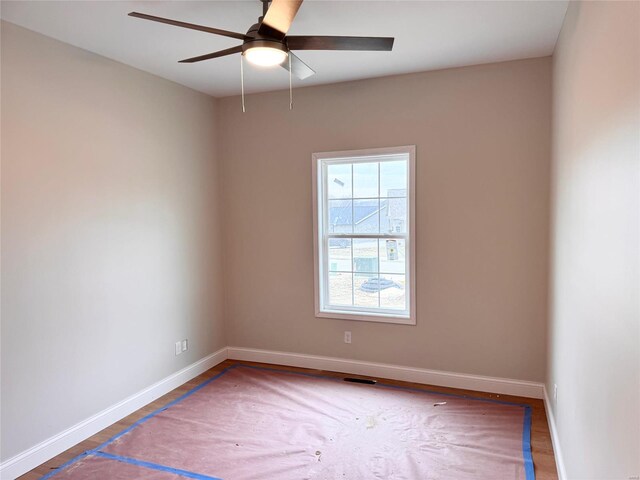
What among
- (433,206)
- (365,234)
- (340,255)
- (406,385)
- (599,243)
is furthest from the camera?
(340,255)

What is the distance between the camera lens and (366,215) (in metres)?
3.85

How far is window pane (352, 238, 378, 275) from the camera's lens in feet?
12.6

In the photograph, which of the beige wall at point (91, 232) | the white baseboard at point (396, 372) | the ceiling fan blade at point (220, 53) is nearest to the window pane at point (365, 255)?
the white baseboard at point (396, 372)

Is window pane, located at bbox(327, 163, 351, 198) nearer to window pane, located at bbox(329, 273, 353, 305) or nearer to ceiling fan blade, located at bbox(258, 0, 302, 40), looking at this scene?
window pane, located at bbox(329, 273, 353, 305)

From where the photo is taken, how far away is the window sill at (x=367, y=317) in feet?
12.2

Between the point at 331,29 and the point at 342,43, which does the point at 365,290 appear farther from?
the point at 342,43

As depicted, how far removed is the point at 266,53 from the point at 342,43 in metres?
0.37

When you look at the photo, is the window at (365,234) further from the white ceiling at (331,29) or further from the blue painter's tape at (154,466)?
the blue painter's tape at (154,466)

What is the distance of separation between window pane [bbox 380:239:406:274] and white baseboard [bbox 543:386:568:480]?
144 centimetres

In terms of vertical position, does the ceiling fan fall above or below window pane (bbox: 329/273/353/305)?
above

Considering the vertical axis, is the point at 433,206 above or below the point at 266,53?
below

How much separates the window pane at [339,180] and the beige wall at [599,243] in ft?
5.82

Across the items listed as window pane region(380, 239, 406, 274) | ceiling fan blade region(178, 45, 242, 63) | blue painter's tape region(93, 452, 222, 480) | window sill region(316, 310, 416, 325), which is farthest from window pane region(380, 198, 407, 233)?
blue painter's tape region(93, 452, 222, 480)

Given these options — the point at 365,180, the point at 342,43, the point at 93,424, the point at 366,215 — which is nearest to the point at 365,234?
the point at 366,215
